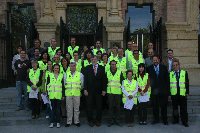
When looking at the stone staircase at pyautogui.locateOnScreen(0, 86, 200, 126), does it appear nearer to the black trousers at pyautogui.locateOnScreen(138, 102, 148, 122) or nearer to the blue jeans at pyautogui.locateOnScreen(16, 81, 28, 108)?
the blue jeans at pyautogui.locateOnScreen(16, 81, 28, 108)

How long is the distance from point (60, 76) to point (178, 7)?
Answer: 8203 mm

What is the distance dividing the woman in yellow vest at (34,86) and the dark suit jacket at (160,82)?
3.31 meters

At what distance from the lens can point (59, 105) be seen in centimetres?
1101

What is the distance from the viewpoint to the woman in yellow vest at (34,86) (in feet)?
37.4

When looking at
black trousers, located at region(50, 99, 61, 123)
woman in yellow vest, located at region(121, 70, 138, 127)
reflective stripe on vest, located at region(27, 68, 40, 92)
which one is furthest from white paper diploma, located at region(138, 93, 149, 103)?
reflective stripe on vest, located at region(27, 68, 40, 92)

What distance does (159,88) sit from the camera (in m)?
11.2

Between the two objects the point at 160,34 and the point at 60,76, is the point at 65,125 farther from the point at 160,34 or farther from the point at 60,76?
the point at 160,34

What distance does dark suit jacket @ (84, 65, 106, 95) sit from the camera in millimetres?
11055

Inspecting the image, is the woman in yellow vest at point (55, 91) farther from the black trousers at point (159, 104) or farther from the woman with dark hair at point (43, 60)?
the black trousers at point (159, 104)

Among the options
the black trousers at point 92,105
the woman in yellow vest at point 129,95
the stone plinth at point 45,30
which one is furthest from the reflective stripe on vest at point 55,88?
the stone plinth at point 45,30

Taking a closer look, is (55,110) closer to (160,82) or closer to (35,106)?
(35,106)

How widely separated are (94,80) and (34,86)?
1.81 meters

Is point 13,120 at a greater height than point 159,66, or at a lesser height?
lesser

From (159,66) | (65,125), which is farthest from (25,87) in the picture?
(159,66)
